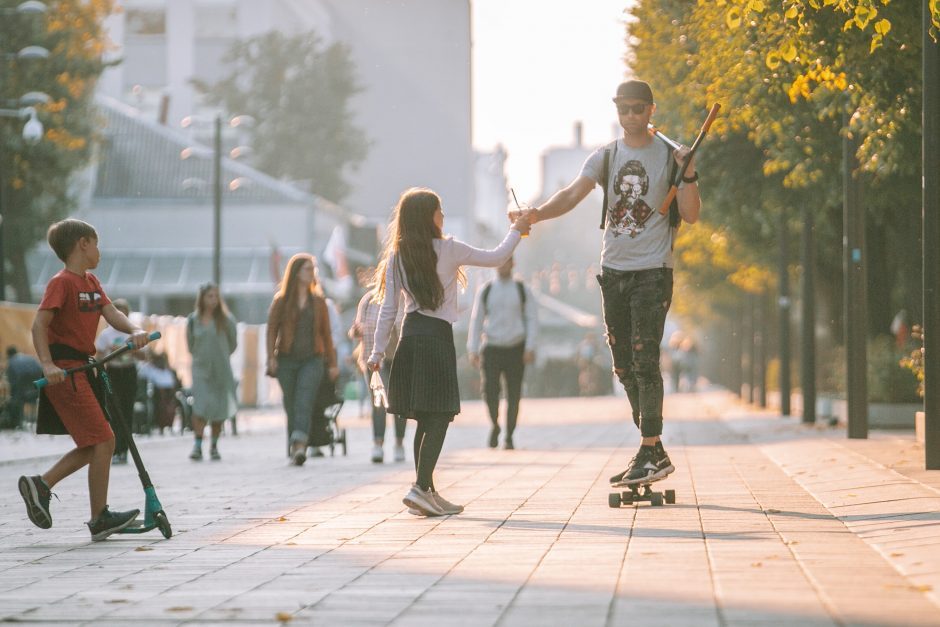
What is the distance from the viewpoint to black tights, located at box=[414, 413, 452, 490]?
944 cm

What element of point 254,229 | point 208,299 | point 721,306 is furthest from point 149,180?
point 208,299

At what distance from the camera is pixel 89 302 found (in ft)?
28.9

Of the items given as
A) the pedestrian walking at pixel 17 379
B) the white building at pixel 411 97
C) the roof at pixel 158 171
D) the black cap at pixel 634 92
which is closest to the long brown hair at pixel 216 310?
the pedestrian walking at pixel 17 379

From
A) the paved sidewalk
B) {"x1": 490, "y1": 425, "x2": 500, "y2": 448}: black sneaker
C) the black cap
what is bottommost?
the paved sidewalk

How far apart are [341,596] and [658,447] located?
357 cm

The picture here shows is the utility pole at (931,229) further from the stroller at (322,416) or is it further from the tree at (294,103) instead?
the tree at (294,103)

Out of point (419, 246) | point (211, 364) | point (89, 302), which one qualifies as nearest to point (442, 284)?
point (419, 246)

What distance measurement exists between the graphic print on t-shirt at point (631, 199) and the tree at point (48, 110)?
1107 inches

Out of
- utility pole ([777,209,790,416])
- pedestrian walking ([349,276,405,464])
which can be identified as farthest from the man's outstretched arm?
utility pole ([777,209,790,416])

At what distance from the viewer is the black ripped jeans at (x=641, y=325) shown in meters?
9.41

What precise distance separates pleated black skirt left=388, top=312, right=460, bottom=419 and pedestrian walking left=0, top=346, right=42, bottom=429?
15.1 metres

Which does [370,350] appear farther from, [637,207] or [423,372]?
[637,207]

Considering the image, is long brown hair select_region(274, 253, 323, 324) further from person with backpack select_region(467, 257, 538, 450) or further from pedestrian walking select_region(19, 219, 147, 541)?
pedestrian walking select_region(19, 219, 147, 541)

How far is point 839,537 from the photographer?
25.8 feet
